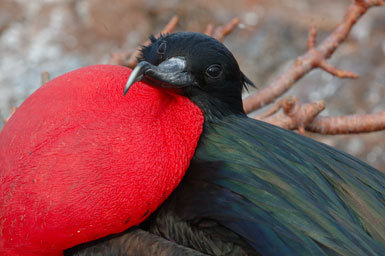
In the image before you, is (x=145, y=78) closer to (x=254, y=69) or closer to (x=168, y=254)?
(x=168, y=254)

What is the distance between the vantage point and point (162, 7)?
Answer: 5234 mm

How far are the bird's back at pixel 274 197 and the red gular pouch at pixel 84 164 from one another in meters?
0.06

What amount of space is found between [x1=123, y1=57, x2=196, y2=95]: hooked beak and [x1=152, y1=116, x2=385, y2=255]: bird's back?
0.39ft

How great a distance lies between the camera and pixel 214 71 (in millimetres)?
1209

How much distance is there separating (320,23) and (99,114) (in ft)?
14.5

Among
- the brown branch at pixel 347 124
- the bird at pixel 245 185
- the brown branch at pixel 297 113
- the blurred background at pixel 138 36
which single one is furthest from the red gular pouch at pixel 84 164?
the blurred background at pixel 138 36

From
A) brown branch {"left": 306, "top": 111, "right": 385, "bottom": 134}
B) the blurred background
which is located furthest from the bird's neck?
the blurred background

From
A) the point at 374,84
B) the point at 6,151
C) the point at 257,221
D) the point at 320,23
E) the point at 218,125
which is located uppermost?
the point at 6,151

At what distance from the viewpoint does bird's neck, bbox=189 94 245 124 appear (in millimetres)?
1228

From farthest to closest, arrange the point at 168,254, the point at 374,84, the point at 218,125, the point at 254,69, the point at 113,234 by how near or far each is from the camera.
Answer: the point at 254,69 < the point at 374,84 < the point at 218,125 < the point at 113,234 < the point at 168,254

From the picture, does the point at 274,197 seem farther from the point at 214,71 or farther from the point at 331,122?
the point at 331,122

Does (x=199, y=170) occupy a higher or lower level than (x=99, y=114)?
lower

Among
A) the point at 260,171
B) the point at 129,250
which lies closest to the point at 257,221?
the point at 260,171

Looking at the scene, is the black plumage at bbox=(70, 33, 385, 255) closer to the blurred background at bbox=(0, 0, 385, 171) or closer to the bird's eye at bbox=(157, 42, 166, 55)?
the bird's eye at bbox=(157, 42, 166, 55)
